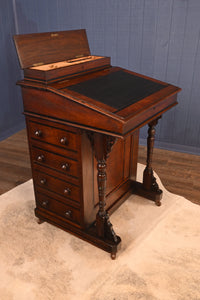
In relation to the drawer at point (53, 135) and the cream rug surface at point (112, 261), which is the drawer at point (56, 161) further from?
the cream rug surface at point (112, 261)

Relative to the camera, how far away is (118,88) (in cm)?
195

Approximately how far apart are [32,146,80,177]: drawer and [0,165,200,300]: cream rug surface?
23.4 inches

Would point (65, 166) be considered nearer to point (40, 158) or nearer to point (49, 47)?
point (40, 158)

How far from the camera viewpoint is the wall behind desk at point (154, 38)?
3.30 metres

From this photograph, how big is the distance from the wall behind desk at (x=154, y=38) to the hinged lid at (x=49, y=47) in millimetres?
1370

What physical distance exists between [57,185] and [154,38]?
7.45ft

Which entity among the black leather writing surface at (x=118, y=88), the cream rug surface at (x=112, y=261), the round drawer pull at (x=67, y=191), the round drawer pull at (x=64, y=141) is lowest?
the cream rug surface at (x=112, y=261)

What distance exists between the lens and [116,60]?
375 cm

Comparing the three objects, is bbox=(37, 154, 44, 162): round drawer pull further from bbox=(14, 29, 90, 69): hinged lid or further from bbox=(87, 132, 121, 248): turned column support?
bbox=(14, 29, 90, 69): hinged lid

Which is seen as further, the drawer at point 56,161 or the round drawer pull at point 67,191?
the round drawer pull at point 67,191

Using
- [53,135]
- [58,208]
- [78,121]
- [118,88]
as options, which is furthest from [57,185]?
[118,88]

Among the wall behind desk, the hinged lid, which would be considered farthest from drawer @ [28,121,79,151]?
the wall behind desk

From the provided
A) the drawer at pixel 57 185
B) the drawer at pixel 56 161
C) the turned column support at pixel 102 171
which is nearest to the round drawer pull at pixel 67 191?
the drawer at pixel 57 185

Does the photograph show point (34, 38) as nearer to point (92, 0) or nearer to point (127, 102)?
point (127, 102)
